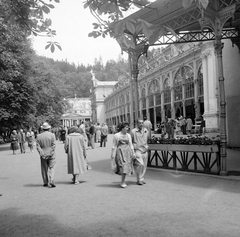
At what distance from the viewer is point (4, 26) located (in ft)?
57.2

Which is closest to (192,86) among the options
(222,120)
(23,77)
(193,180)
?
(23,77)

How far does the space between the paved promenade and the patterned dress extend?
1.46ft

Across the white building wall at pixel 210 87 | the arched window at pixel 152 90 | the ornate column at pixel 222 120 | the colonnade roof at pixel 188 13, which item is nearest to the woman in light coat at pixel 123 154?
the ornate column at pixel 222 120

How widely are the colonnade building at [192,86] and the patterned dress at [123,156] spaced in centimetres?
587

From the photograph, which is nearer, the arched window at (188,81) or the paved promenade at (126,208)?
the paved promenade at (126,208)

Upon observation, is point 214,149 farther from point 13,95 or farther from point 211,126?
point 13,95

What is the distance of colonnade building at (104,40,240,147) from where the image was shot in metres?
15.2

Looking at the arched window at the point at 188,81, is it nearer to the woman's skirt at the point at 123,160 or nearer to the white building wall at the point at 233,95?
the white building wall at the point at 233,95

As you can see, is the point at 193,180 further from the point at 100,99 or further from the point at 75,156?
the point at 100,99

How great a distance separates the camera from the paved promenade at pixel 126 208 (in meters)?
4.67

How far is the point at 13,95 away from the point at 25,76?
215cm

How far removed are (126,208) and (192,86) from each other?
24098 mm

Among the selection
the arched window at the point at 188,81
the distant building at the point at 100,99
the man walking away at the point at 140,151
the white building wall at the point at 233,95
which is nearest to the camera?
the man walking away at the point at 140,151

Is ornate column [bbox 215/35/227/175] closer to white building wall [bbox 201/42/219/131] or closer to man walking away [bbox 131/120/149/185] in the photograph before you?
man walking away [bbox 131/120/149/185]
